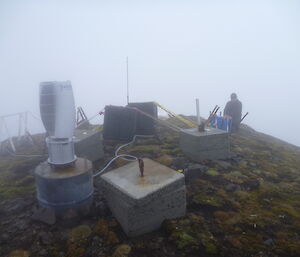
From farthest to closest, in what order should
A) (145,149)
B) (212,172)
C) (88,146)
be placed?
(145,149) < (88,146) < (212,172)

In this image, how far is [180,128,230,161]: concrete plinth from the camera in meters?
7.96

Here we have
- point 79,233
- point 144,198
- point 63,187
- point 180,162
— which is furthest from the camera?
point 180,162

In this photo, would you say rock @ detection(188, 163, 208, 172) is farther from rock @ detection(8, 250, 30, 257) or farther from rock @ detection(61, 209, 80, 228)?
rock @ detection(8, 250, 30, 257)

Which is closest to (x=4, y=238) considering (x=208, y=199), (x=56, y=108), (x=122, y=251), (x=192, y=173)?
(x=122, y=251)

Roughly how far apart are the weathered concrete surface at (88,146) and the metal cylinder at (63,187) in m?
2.05

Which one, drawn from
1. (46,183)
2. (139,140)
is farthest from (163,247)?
(139,140)

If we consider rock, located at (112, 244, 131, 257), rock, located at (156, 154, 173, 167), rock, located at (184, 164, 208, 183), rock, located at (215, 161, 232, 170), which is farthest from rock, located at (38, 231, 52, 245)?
rock, located at (215, 161, 232, 170)

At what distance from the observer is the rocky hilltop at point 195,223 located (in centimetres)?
429

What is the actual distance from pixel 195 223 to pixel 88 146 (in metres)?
4.15

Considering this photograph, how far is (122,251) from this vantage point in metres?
4.24

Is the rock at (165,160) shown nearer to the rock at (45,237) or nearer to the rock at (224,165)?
the rock at (224,165)

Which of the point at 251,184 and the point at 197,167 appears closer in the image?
the point at 251,184

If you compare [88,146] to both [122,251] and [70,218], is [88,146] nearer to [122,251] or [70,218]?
[70,218]

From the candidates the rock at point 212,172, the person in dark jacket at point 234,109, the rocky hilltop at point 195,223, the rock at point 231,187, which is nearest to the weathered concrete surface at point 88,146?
the rocky hilltop at point 195,223
